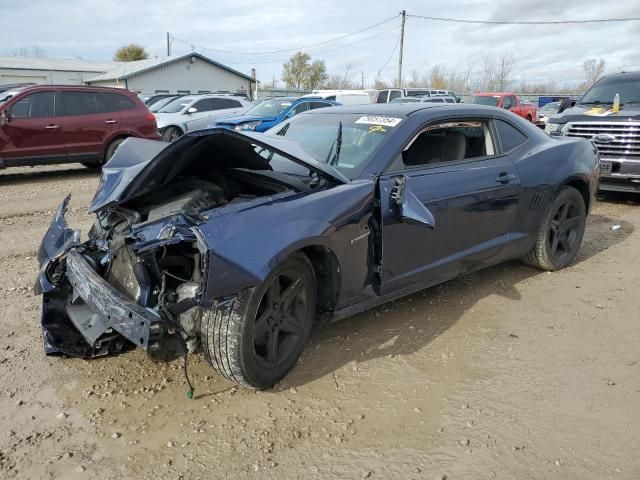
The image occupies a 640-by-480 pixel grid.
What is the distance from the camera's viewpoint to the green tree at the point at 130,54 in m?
58.3

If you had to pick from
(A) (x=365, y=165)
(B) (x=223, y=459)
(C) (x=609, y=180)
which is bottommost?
(B) (x=223, y=459)

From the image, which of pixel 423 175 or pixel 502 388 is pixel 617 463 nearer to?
pixel 502 388

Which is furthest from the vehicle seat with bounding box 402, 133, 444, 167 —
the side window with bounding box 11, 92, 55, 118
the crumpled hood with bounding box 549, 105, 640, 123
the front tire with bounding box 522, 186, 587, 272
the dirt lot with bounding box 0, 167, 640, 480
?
the side window with bounding box 11, 92, 55, 118

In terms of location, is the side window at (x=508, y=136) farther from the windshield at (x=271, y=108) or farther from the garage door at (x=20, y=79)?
the garage door at (x=20, y=79)

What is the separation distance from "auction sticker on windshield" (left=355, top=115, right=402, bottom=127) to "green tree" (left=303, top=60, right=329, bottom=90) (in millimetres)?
53969

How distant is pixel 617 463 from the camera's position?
8.47 feet

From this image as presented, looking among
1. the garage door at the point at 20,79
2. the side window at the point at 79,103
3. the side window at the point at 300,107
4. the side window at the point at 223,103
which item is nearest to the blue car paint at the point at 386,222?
the side window at the point at 79,103

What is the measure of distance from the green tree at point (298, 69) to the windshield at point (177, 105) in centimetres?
4027

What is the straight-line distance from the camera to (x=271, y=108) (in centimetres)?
1455

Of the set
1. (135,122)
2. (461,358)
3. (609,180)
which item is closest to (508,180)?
(461,358)

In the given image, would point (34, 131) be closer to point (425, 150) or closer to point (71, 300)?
point (71, 300)

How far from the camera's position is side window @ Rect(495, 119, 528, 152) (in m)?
4.60

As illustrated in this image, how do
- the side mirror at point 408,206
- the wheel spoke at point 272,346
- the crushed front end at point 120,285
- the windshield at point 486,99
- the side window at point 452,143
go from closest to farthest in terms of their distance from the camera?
the crushed front end at point 120,285 < the wheel spoke at point 272,346 < the side mirror at point 408,206 < the side window at point 452,143 < the windshield at point 486,99

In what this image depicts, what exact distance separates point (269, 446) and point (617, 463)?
1661 millimetres
